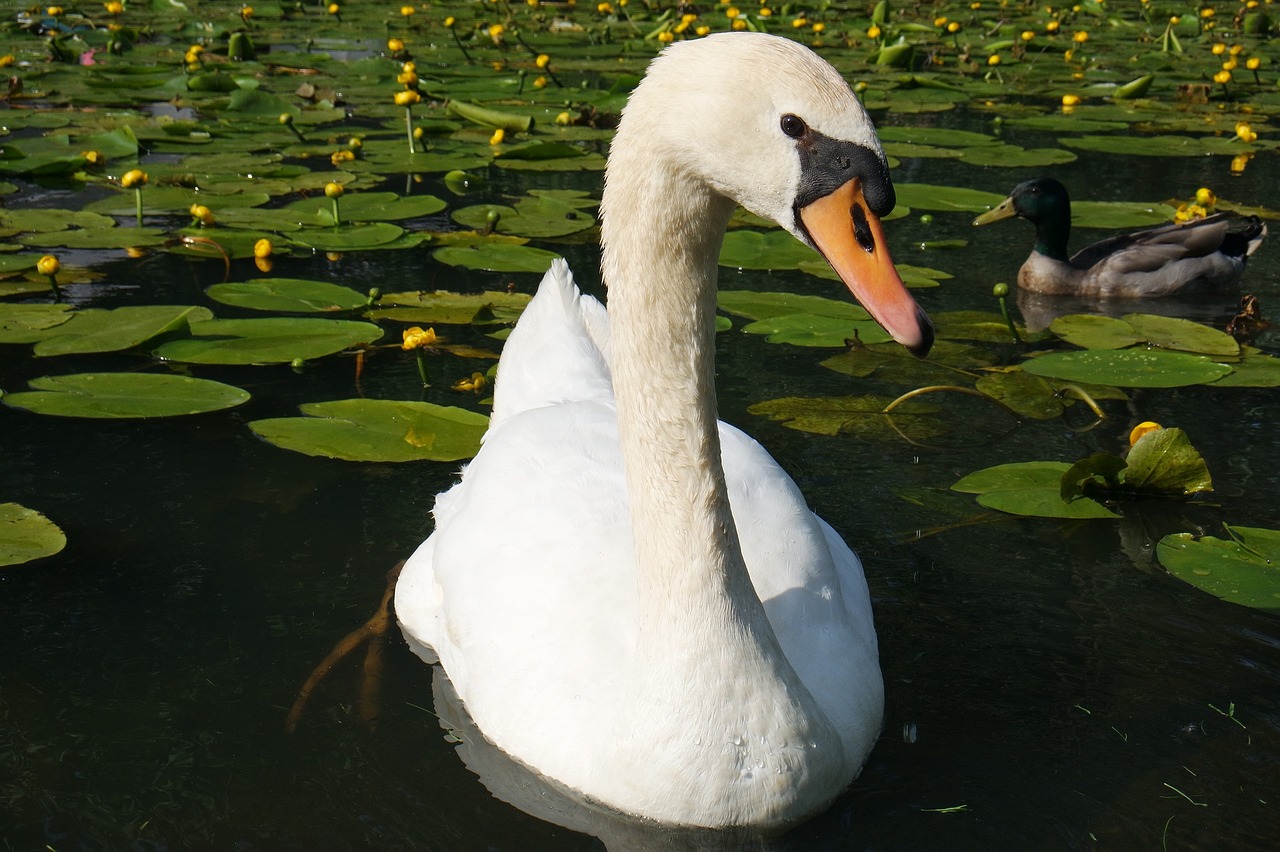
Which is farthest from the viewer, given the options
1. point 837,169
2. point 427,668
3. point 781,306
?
point 781,306

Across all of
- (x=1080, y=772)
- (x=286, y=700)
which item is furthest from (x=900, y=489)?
(x=286, y=700)

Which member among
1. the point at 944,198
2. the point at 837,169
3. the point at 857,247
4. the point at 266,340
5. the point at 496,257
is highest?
the point at 837,169

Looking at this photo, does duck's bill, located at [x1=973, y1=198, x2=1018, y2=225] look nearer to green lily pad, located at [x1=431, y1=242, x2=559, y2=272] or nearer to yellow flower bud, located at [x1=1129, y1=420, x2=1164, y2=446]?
green lily pad, located at [x1=431, y1=242, x2=559, y2=272]

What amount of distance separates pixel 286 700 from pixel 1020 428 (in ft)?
Result: 8.54

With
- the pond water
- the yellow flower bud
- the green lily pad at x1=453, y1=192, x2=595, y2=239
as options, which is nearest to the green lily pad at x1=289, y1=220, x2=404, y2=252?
the green lily pad at x1=453, y1=192, x2=595, y2=239

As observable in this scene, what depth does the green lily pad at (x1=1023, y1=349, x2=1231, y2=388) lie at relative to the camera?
15.5 ft

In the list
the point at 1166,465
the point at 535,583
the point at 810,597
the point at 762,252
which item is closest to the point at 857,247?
the point at 810,597

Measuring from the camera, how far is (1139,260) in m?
6.32

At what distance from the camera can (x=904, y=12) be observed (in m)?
14.8

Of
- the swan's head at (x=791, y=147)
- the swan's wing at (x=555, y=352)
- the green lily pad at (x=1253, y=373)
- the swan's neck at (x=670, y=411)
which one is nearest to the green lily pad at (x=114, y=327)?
the swan's wing at (x=555, y=352)

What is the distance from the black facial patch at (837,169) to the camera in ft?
7.36

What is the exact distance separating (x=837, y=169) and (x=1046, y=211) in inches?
174

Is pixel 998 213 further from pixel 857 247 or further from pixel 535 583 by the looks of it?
pixel 857 247

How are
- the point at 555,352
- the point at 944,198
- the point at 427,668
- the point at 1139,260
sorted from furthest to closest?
the point at 944,198
the point at 1139,260
the point at 555,352
the point at 427,668
